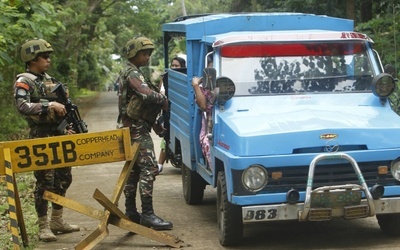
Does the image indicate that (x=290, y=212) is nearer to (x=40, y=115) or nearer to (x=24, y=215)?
(x=40, y=115)

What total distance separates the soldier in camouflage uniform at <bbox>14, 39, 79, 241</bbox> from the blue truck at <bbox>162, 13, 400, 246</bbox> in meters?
1.65

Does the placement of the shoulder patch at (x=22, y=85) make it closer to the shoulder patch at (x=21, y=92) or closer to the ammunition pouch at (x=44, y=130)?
the shoulder patch at (x=21, y=92)

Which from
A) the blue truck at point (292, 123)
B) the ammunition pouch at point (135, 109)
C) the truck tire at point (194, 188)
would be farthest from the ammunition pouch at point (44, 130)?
the truck tire at point (194, 188)

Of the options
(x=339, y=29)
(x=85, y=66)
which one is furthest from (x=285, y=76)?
(x=85, y=66)

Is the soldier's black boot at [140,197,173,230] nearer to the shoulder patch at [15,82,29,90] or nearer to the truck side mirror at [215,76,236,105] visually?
the truck side mirror at [215,76,236,105]

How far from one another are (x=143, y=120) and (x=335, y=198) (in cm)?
262

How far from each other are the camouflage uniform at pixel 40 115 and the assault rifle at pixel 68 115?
0.08 metres

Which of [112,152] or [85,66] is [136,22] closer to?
[85,66]

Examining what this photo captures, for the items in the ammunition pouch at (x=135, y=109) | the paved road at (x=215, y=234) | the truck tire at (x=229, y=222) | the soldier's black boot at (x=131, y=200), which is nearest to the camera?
the truck tire at (x=229, y=222)

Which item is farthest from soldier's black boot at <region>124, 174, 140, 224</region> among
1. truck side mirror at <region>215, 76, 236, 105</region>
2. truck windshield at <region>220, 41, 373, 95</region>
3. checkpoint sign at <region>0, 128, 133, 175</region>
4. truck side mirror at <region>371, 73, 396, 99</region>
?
truck side mirror at <region>371, 73, 396, 99</region>

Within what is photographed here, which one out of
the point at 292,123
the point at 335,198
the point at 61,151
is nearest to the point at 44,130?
the point at 61,151

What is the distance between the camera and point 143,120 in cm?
916

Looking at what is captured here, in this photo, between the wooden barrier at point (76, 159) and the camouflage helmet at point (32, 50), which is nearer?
the wooden barrier at point (76, 159)

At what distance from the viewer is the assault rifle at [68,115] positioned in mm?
8555
